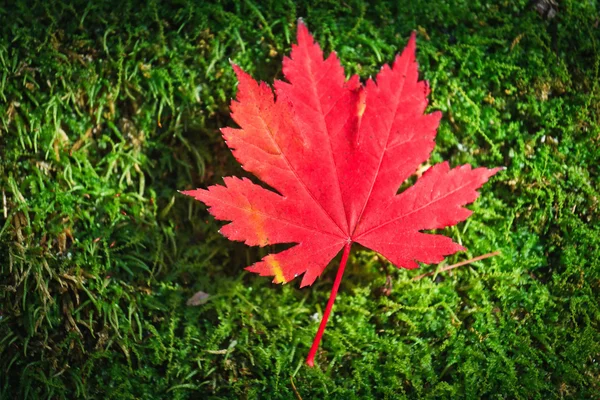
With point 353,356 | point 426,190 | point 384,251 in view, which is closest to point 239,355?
point 353,356

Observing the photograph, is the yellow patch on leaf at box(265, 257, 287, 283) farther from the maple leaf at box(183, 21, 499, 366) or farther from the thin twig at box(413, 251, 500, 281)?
the thin twig at box(413, 251, 500, 281)

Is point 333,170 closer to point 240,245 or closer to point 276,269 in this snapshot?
point 276,269

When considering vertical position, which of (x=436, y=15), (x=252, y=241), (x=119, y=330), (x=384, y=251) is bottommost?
(x=119, y=330)

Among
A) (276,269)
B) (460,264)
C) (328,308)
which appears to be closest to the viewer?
(276,269)

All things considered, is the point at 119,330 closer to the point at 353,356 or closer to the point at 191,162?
the point at 191,162

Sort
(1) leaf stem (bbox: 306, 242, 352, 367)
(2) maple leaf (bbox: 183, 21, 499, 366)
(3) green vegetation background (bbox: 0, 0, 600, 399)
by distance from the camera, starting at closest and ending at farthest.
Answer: (2) maple leaf (bbox: 183, 21, 499, 366) < (1) leaf stem (bbox: 306, 242, 352, 367) < (3) green vegetation background (bbox: 0, 0, 600, 399)

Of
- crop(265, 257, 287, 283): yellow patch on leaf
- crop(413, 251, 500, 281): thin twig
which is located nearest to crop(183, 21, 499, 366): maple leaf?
crop(265, 257, 287, 283): yellow patch on leaf

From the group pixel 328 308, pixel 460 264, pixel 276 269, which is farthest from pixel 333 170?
pixel 460 264
